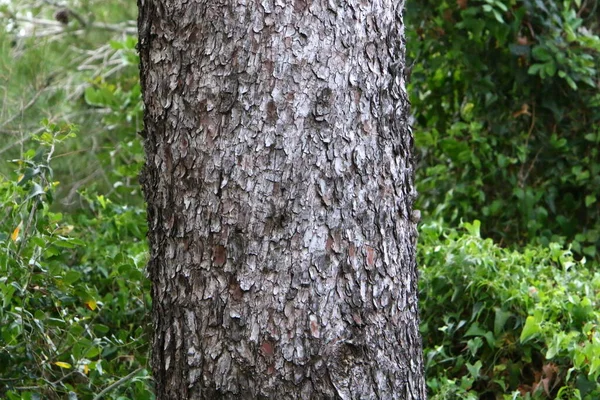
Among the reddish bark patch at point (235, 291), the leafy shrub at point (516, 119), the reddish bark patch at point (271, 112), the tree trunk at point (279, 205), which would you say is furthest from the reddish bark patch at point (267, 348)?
the leafy shrub at point (516, 119)

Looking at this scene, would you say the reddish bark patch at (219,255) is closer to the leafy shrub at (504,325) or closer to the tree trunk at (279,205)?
the tree trunk at (279,205)

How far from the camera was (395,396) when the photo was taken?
1.81 m

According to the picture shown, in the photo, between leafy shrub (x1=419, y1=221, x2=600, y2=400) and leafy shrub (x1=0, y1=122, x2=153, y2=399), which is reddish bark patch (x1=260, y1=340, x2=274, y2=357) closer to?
leafy shrub (x1=0, y1=122, x2=153, y2=399)

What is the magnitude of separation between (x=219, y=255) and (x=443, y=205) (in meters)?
2.39

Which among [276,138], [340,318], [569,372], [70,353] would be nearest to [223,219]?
[276,138]

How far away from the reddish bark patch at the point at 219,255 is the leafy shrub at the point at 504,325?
0.96 meters

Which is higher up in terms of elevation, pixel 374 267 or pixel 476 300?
pixel 374 267

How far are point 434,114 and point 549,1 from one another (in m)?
0.82

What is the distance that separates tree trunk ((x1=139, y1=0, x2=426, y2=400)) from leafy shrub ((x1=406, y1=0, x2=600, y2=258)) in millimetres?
2334

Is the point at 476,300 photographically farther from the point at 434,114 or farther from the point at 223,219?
the point at 434,114

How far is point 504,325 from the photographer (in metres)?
2.64

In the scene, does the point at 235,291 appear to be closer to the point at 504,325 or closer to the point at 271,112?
the point at 271,112

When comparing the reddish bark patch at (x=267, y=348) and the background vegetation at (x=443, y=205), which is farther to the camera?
the background vegetation at (x=443, y=205)

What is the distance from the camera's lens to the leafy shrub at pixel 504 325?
95.8 inches
